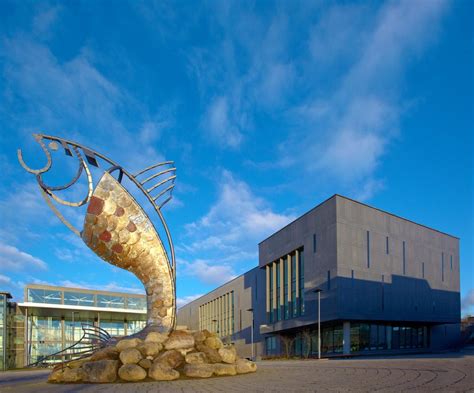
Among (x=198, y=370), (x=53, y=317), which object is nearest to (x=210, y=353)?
(x=198, y=370)

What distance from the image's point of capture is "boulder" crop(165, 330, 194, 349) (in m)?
16.8

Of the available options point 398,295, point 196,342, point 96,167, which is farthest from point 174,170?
point 398,295

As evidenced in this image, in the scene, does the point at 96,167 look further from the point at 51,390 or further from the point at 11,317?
the point at 11,317

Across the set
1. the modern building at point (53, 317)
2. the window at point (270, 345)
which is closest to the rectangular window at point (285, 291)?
the window at point (270, 345)

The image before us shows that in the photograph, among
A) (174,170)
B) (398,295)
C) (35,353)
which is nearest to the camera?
(174,170)

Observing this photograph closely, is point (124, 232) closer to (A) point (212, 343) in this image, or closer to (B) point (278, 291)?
(A) point (212, 343)

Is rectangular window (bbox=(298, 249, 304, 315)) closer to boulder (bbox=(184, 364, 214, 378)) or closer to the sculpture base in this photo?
the sculpture base

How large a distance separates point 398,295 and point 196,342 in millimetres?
32186

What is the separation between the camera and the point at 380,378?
44.5ft

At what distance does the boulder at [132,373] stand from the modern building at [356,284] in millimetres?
23585

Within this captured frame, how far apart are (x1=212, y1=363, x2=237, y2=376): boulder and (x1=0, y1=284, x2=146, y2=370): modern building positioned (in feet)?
114

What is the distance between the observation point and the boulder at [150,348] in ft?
53.0

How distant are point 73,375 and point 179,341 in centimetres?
375

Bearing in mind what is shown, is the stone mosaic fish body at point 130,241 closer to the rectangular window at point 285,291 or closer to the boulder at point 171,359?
the boulder at point 171,359
